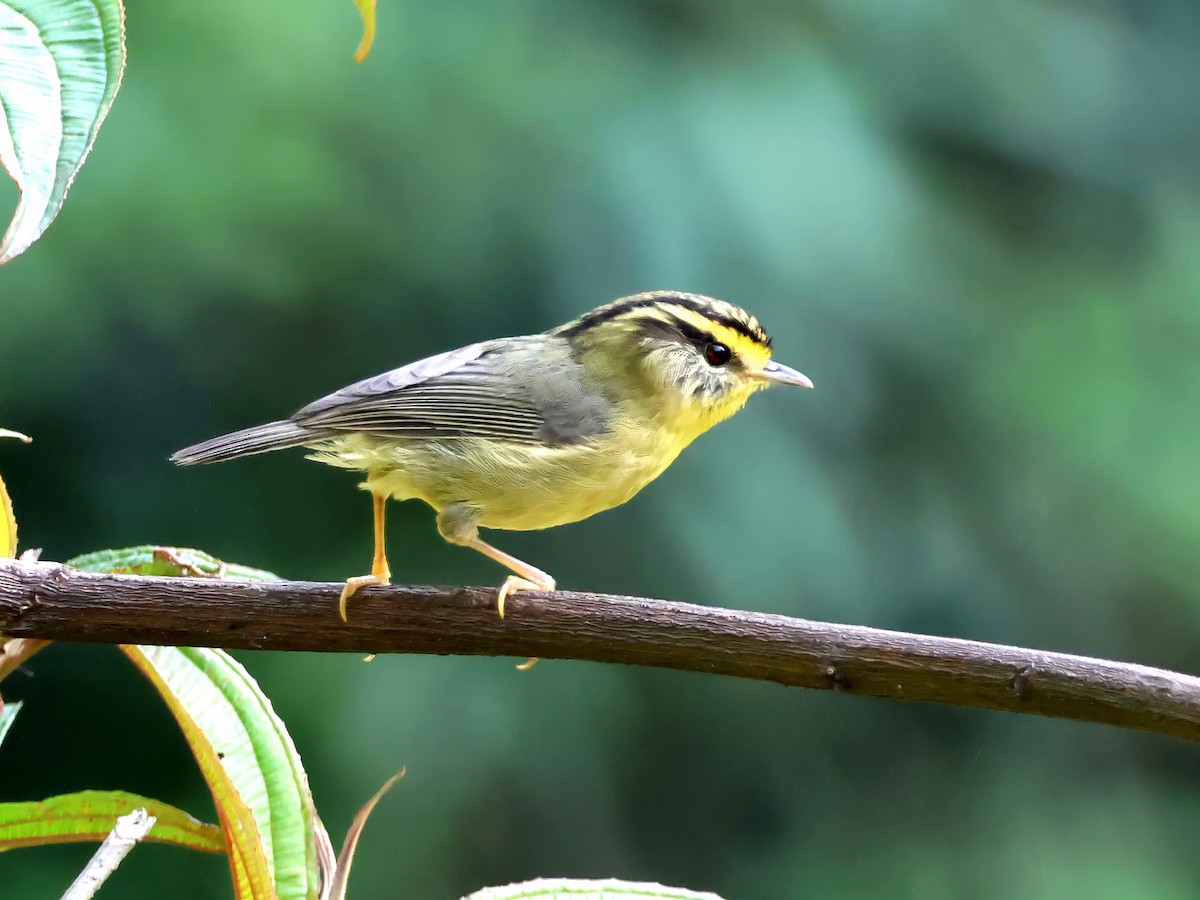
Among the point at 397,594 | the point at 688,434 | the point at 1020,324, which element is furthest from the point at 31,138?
the point at 1020,324

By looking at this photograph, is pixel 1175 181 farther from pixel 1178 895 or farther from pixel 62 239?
pixel 62 239

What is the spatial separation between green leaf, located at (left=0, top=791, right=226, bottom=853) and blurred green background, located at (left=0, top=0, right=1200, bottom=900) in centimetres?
89

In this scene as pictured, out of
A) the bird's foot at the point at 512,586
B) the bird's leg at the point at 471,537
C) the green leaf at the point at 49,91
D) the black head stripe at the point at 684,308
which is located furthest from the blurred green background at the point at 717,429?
the green leaf at the point at 49,91

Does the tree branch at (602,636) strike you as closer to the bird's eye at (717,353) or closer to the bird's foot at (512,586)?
the bird's foot at (512,586)

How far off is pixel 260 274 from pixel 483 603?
1310 mm

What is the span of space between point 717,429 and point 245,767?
1381 millimetres

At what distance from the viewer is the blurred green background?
2320 mm

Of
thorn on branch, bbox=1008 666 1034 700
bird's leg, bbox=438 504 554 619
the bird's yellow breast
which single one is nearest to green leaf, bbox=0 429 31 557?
the bird's yellow breast

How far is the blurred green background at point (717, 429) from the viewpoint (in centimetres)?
232

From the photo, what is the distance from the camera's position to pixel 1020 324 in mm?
2748

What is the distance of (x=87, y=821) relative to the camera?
1363 mm

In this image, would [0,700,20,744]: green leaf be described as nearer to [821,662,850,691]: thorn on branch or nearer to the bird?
the bird

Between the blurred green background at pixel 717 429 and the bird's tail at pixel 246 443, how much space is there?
0.71 meters

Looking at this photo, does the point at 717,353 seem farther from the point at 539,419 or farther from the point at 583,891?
the point at 583,891
